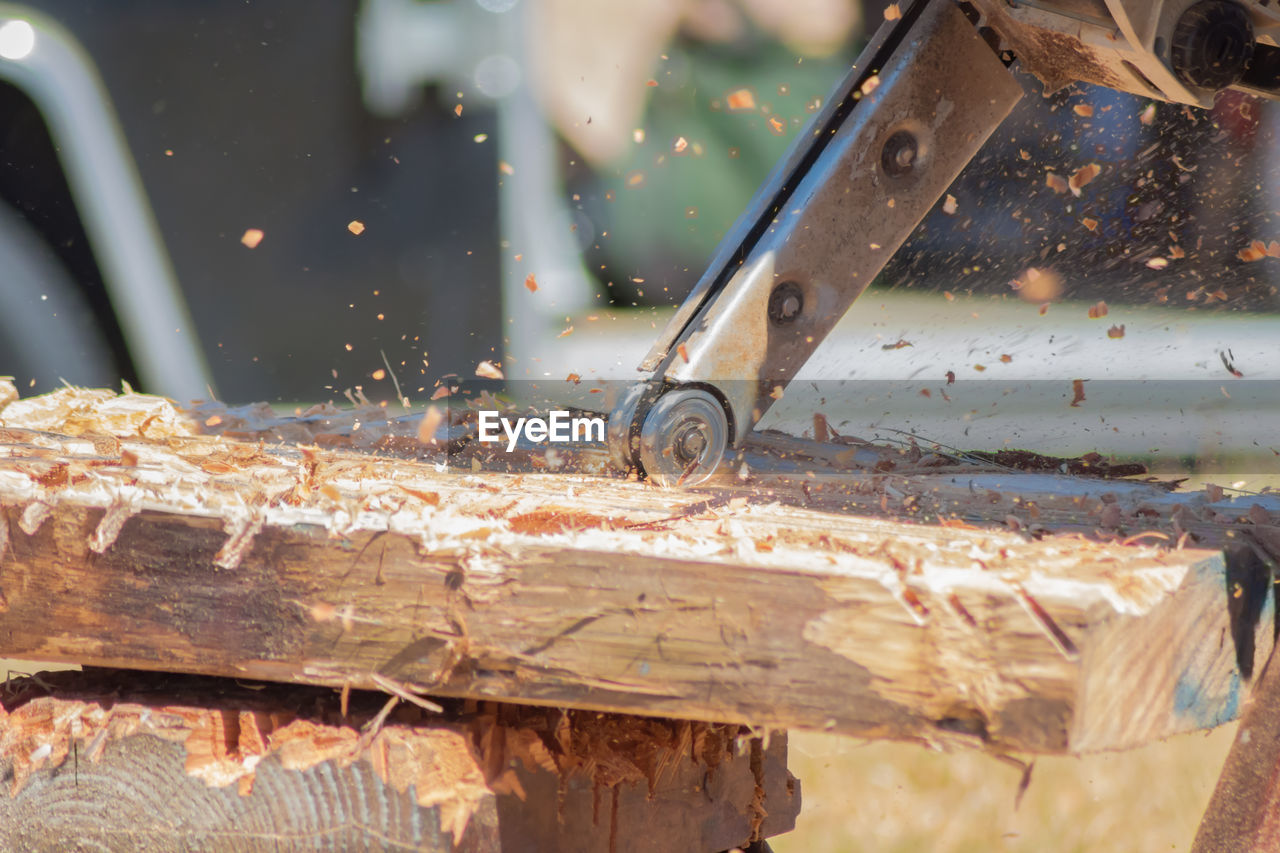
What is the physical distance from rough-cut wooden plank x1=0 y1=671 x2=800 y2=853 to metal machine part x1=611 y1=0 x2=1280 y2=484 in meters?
0.58

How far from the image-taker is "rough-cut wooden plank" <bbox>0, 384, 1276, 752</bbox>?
604mm

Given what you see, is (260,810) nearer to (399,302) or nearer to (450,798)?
(450,798)

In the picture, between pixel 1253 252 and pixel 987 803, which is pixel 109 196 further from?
pixel 1253 252

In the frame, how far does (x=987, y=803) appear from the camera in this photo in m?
2.65

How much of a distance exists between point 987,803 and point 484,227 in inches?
104

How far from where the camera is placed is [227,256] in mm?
3578

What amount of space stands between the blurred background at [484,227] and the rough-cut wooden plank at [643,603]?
261 cm

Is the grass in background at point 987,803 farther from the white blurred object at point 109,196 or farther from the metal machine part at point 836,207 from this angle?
the white blurred object at point 109,196

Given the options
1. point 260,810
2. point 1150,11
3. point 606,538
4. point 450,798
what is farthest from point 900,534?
point 1150,11

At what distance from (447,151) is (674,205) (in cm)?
90

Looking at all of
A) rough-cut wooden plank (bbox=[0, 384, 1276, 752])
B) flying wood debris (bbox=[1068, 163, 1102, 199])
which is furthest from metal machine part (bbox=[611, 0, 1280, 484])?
flying wood debris (bbox=[1068, 163, 1102, 199])

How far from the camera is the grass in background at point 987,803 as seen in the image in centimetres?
256

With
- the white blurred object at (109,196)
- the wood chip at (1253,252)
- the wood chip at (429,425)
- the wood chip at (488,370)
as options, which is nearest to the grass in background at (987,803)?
the wood chip at (1253,252)

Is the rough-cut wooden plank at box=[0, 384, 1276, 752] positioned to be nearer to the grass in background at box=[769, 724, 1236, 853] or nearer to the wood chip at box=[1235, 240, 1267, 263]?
the grass in background at box=[769, 724, 1236, 853]
